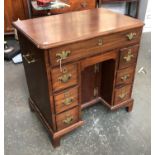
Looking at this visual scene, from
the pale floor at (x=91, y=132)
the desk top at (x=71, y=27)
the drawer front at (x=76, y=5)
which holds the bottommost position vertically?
the pale floor at (x=91, y=132)

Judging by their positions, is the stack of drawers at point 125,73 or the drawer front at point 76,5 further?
the drawer front at point 76,5

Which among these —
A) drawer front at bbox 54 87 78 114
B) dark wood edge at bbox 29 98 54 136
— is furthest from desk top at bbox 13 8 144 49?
dark wood edge at bbox 29 98 54 136

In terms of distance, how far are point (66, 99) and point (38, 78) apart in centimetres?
22

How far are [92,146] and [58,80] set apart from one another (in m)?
0.57

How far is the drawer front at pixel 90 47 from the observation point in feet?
3.39

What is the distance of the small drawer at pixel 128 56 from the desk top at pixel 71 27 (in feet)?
0.51

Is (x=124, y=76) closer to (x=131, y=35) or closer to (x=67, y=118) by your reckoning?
(x=131, y=35)

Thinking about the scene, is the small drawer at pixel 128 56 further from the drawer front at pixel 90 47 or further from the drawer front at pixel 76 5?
the drawer front at pixel 76 5

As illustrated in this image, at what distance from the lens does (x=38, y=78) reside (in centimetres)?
125

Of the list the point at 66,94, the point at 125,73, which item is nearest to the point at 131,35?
the point at 125,73

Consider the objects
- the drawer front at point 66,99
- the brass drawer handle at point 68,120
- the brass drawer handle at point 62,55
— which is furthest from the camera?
the brass drawer handle at point 68,120

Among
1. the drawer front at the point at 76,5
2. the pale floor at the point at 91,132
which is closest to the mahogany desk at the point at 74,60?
the pale floor at the point at 91,132

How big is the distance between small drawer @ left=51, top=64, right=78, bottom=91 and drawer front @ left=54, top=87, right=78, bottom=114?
0.16ft
